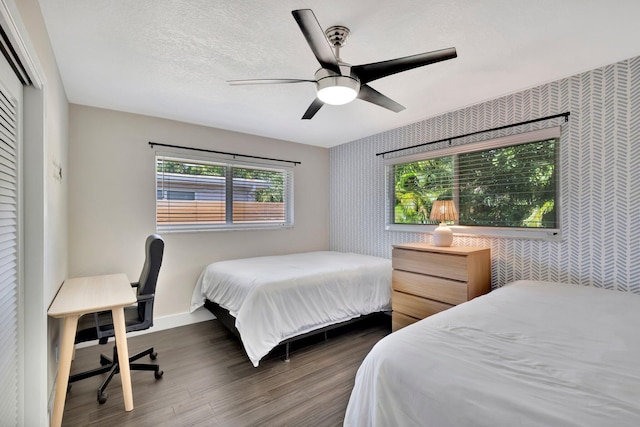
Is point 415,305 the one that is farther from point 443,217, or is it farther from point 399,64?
point 399,64

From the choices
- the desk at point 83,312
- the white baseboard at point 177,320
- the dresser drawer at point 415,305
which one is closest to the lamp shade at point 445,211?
the dresser drawer at point 415,305

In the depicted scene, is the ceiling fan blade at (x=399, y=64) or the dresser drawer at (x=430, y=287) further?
the dresser drawer at (x=430, y=287)

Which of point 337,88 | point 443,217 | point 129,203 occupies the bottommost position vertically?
point 443,217

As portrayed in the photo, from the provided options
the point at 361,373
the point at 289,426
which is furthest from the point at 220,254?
the point at 361,373

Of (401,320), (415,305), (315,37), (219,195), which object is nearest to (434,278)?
(415,305)

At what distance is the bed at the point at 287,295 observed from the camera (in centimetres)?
237

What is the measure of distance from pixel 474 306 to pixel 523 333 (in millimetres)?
379

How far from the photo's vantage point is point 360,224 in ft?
13.6

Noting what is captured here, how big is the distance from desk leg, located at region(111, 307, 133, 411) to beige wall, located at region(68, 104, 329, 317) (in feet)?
4.30

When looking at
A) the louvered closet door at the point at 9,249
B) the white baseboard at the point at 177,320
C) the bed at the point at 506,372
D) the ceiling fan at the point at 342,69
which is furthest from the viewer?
the white baseboard at the point at 177,320

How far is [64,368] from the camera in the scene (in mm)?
1715

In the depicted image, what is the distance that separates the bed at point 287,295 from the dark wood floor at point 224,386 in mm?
226

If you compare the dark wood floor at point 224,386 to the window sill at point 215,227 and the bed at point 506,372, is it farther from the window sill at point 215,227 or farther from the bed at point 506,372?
the window sill at point 215,227

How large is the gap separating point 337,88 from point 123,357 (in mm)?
2271
